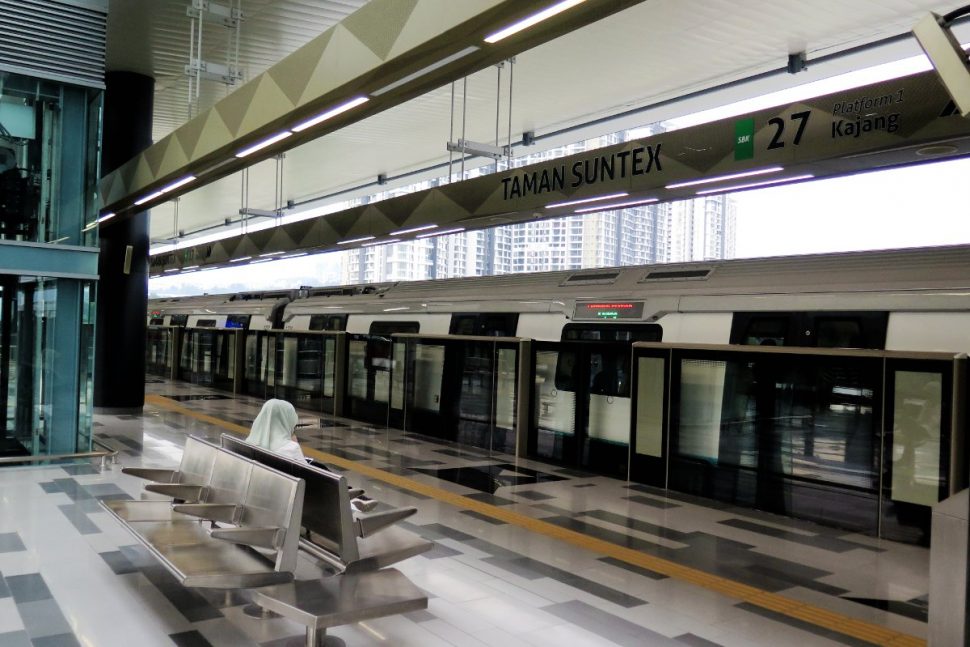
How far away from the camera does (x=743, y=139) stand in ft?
19.1

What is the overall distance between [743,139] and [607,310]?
3.86 metres

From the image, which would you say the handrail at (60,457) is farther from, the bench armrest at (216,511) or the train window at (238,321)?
the train window at (238,321)

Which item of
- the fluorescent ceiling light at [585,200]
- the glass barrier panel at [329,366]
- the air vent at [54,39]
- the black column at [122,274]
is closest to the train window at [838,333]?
the fluorescent ceiling light at [585,200]

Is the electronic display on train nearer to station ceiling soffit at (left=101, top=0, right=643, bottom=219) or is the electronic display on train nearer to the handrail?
station ceiling soffit at (left=101, top=0, right=643, bottom=219)

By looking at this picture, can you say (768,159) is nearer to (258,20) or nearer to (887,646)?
(887,646)

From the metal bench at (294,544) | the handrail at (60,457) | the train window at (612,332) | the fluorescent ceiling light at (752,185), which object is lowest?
the handrail at (60,457)

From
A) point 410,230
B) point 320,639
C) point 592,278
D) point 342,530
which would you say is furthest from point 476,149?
point 320,639

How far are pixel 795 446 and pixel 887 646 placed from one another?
315cm

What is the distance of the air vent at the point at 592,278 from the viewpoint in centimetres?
970

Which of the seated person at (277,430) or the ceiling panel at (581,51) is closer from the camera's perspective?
the seated person at (277,430)

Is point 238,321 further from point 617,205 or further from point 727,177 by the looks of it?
point 727,177

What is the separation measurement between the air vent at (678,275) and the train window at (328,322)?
755 centimetres

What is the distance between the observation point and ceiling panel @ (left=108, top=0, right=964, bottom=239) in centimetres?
852

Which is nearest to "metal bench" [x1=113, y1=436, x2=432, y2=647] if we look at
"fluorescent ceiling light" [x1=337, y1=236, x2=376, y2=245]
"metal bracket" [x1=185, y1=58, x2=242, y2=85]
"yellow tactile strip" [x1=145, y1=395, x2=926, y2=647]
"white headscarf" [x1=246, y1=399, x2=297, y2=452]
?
"white headscarf" [x1=246, y1=399, x2=297, y2=452]
